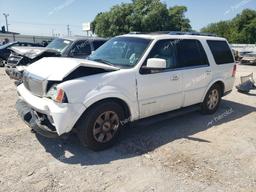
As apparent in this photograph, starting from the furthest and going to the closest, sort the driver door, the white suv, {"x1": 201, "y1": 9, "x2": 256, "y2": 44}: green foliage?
{"x1": 201, "y1": 9, "x2": 256, "y2": 44}: green foliage → the driver door → the white suv

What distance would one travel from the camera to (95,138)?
4.23 m

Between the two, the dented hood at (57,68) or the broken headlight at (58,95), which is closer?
the broken headlight at (58,95)

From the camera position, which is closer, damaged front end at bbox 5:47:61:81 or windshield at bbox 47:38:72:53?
damaged front end at bbox 5:47:61:81

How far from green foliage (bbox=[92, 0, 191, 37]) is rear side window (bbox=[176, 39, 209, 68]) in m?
27.8

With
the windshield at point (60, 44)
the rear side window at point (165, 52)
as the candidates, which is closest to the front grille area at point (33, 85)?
the rear side window at point (165, 52)

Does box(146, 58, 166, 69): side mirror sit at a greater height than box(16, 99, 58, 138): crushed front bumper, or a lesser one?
greater

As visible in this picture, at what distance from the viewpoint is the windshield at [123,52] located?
474 centimetres

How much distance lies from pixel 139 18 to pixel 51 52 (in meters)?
26.8

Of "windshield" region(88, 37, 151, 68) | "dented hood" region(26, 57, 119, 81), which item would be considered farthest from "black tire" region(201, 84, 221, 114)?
"dented hood" region(26, 57, 119, 81)

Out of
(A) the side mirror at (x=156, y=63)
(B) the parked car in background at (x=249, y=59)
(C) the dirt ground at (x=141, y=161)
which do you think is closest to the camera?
(C) the dirt ground at (x=141, y=161)

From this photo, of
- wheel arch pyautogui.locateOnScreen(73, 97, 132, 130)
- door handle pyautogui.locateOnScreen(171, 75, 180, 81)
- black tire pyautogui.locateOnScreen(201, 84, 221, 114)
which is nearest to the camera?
wheel arch pyautogui.locateOnScreen(73, 97, 132, 130)

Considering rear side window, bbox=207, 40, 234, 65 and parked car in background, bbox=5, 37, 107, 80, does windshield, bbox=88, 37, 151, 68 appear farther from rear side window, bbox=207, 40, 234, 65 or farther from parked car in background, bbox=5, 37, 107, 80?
parked car in background, bbox=5, 37, 107, 80

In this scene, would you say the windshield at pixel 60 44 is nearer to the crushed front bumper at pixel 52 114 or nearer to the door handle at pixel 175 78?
the door handle at pixel 175 78

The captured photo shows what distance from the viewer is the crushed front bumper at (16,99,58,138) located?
3930mm
